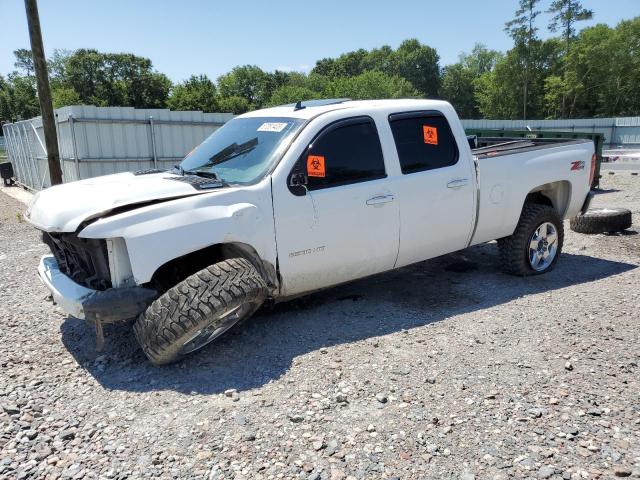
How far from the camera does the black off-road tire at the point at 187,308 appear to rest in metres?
3.55

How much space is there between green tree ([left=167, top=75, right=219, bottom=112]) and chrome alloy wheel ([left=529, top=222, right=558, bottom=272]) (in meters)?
60.8

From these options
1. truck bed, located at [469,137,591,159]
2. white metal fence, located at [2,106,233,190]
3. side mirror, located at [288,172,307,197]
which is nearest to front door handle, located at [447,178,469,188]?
truck bed, located at [469,137,591,159]

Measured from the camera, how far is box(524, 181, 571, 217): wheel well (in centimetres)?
625

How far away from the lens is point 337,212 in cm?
437

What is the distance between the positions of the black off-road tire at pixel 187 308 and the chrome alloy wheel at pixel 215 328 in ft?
0.18

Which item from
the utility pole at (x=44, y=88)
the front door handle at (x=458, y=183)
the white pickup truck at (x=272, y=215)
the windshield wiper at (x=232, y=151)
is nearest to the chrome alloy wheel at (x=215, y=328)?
the white pickup truck at (x=272, y=215)

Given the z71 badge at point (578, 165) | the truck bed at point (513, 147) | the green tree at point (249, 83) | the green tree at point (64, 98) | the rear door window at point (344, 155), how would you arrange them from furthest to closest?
the green tree at point (249, 83) → the green tree at point (64, 98) → the z71 badge at point (578, 165) → the truck bed at point (513, 147) → the rear door window at point (344, 155)

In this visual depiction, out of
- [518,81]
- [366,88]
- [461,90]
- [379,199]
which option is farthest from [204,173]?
[461,90]

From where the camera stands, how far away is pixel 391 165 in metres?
4.70

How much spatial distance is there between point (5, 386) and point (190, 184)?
1.96m

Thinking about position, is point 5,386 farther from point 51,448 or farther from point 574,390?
point 574,390

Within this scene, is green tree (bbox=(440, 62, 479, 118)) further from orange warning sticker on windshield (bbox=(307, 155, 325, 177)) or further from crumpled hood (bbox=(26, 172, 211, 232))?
crumpled hood (bbox=(26, 172, 211, 232))

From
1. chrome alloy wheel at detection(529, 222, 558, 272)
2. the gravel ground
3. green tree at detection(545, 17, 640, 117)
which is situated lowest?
the gravel ground

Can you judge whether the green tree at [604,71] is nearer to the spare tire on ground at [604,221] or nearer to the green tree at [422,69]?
the green tree at [422,69]
